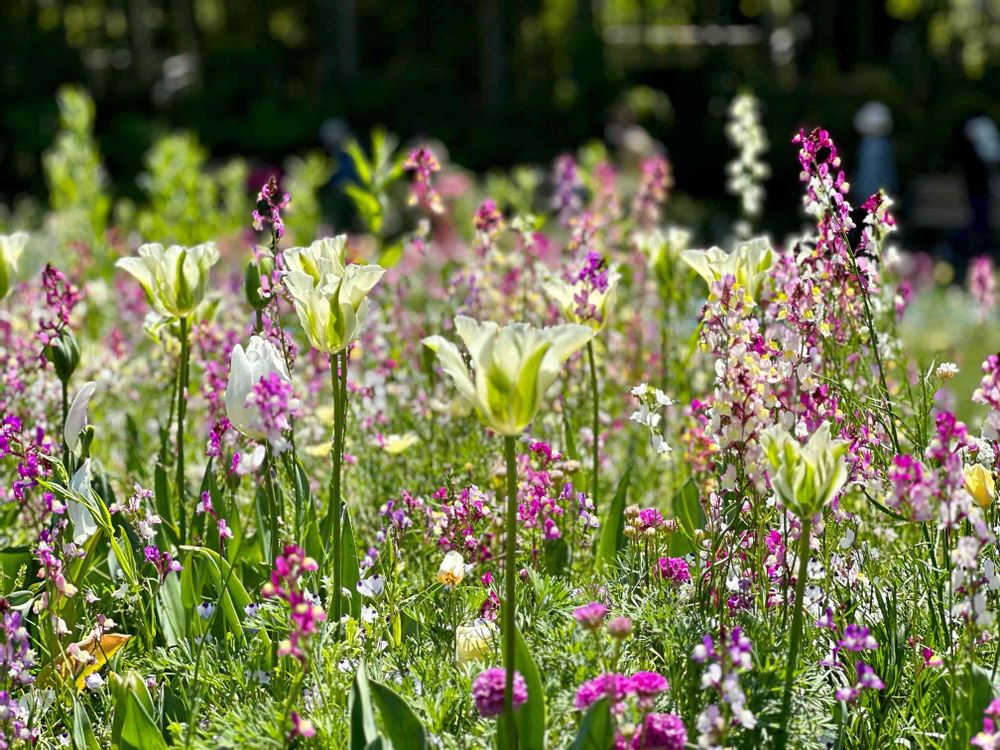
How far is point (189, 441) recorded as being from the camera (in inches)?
150

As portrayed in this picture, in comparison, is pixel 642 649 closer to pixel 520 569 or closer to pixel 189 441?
pixel 520 569

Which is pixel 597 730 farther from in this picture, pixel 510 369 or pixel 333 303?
pixel 333 303

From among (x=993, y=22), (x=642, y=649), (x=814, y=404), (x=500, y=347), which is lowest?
(x=642, y=649)

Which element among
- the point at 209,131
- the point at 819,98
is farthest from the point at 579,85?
the point at 209,131

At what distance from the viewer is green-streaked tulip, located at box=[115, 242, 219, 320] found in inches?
101

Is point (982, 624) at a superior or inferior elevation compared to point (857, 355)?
inferior

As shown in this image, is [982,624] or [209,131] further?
[209,131]

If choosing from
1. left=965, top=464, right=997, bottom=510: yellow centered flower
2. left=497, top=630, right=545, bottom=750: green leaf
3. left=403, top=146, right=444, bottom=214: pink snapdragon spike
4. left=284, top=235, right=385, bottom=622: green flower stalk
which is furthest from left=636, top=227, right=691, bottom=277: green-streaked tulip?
left=497, top=630, right=545, bottom=750: green leaf

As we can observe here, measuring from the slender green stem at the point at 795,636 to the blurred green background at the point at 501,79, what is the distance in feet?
43.6

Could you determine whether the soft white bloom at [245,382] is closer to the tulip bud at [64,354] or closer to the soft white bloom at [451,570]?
the soft white bloom at [451,570]

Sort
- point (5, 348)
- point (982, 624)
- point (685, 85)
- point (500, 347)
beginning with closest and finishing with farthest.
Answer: point (500, 347)
point (982, 624)
point (5, 348)
point (685, 85)

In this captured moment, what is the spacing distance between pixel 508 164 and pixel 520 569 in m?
14.4

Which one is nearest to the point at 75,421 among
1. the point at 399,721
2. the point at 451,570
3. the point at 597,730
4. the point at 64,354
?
the point at 64,354

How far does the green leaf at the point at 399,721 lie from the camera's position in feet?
6.40
